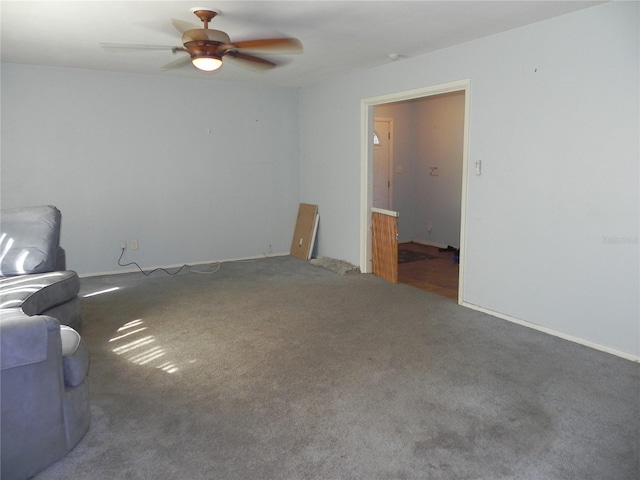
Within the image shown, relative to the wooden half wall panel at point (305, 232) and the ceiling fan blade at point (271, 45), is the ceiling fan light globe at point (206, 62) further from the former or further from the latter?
the wooden half wall panel at point (305, 232)

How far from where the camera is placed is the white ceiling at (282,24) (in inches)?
120

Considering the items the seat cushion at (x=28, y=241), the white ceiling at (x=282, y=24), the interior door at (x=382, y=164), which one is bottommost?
the seat cushion at (x=28, y=241)

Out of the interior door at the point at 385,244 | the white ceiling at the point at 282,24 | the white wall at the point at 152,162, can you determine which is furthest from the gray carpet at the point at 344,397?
the white ceiling at the point at 282,24

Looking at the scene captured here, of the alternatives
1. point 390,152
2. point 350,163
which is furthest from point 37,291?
point 390,152

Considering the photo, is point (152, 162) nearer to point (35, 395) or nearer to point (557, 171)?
point (35, 395)

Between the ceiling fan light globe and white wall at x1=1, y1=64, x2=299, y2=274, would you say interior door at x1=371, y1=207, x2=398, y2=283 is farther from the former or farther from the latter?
the ceiling fan light globe

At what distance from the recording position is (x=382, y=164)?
7.28 metres

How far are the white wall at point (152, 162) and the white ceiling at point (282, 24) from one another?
0.64 meters

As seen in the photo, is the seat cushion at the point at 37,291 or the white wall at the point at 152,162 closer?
the seat cushion at the point at 37,291

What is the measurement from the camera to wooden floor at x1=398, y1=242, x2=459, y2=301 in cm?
499

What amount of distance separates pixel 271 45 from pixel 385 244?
2.70 metres

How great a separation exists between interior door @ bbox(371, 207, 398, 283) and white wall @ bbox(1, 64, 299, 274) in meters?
1.67

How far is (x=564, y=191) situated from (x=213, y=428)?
113 inches

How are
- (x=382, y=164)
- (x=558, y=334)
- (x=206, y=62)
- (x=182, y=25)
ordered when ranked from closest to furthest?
1. (x=182, y=25)
2. (x=206, y=62)
3. (x=558, y=334)
4. (x=382, y=164)
